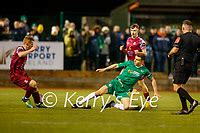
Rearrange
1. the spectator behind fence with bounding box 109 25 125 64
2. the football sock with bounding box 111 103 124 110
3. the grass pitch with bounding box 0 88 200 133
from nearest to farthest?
1. the grass pitch with bounding box 0 88 200 133
2. the football sock with bounding box 111 103 124 110
3. the spectator behind fence with bounding box 109 25 125 64

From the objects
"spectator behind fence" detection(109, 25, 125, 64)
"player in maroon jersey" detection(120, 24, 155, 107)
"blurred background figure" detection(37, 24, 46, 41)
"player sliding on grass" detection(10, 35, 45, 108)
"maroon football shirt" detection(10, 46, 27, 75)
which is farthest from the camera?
"spectator behind fence" detection(109, 25, 125, 64)

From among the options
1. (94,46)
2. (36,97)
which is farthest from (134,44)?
(94,46)

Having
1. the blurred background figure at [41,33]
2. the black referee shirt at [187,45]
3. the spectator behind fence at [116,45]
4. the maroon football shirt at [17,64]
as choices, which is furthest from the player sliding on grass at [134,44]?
the blurred background figure at [41,33]

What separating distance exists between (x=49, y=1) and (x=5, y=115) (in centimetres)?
2492

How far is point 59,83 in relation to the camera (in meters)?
25.8

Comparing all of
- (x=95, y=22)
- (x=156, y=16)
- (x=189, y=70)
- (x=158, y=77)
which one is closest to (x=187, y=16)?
(x=156, y=16)

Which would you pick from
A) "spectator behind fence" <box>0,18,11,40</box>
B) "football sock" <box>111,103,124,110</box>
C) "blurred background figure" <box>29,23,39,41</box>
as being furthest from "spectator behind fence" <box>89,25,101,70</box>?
"football sock" <box>111,103,124,110</box>

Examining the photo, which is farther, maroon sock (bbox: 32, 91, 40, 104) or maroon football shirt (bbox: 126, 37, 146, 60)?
maroon football shirt (bbox: 126, 37, 146, 60)

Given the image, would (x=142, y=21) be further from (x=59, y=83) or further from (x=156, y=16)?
(x=59, y=83)

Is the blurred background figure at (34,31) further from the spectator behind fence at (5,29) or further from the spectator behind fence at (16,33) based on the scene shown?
A: the spectator behind fence at (5,29)

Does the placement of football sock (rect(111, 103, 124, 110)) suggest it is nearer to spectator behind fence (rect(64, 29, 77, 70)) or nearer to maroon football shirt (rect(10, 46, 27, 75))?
maroon football shirt (rect(10, 46, 27, 75))

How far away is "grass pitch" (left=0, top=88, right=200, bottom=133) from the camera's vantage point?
11.5 meters

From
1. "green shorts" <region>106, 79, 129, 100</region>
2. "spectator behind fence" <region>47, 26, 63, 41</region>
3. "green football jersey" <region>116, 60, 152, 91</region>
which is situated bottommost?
"green shorts" <region>106, 79, 129, 100</region>

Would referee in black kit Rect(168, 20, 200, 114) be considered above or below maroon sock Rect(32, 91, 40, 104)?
above
